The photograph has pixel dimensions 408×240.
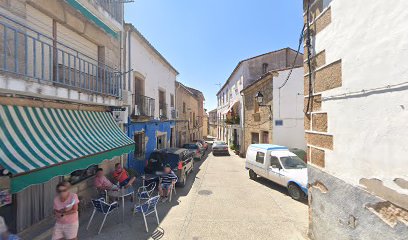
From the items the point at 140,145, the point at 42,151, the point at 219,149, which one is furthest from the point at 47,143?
the point at 219,149

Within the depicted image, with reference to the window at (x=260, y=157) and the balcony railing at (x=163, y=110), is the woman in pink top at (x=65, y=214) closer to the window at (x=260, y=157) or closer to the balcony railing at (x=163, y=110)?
the window at (x=260, y=157)

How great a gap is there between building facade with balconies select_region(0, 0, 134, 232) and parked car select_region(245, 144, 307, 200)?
21.1 feet

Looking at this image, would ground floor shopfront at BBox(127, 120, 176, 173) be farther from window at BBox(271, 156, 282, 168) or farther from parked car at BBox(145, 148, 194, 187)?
window at BBox(271, 156, 282, 168)

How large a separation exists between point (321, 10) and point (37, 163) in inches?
247

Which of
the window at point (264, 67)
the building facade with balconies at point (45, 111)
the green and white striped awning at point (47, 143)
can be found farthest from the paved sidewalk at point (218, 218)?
the window at point (264, 67)

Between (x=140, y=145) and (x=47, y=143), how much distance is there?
7.61 meters

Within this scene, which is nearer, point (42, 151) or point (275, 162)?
point (42, 151)

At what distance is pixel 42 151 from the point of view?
4.21 meters

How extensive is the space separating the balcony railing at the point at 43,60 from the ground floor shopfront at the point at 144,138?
2.90 meters

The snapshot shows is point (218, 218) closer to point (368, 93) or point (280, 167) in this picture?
point (280, 167)

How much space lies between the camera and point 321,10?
4922 millimetres

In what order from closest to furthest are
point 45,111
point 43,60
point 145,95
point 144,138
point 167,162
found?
point 43,60 → point 45,111 → point 167,162 → point 144,138 → point 145,95

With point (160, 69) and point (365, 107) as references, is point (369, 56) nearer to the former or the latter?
point (365, 107)

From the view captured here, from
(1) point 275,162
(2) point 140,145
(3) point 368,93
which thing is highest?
(3) point 368,93
